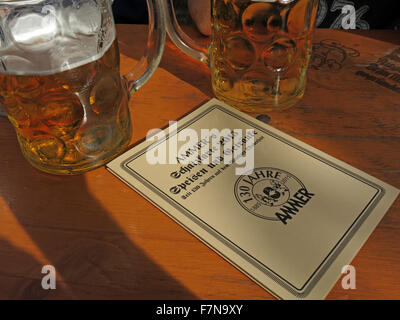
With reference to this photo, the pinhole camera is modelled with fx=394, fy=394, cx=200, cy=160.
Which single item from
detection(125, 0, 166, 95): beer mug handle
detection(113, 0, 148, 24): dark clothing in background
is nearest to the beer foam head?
detection(125, 0, 166, 95): beer mug handle

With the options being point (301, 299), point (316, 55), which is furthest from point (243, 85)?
point (301, 299)

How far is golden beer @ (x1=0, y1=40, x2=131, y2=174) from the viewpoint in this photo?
25.2 inches

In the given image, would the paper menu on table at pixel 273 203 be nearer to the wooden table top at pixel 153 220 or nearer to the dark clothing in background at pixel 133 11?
the wooden table top at pixel 153 220

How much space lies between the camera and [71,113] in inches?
26.7

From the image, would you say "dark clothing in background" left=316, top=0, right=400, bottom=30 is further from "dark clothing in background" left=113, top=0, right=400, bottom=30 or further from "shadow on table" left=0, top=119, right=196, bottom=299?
"shadow on table" left=0, top=119, right=196, bottom=299

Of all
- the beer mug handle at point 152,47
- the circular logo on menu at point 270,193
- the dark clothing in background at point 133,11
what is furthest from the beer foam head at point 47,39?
the dark clothing in background at point 133,11

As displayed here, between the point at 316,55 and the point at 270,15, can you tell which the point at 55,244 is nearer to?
the point at 270,15

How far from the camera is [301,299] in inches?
21.0

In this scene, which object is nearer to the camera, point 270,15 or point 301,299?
point 301,299

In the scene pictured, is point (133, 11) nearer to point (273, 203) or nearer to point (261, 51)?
point (261, 51)

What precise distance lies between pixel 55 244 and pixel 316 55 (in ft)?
2.71

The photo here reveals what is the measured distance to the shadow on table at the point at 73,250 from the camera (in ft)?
1.86

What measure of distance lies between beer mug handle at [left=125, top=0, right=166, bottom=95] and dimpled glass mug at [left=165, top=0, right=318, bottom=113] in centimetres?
6
